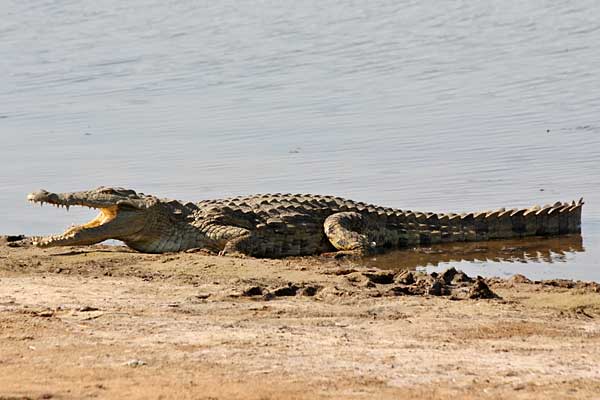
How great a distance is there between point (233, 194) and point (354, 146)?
2.23 m

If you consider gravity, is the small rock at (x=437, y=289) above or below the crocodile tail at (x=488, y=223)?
below

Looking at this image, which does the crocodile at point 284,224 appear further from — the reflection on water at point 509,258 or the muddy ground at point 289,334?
the muddy ground at point 289,334

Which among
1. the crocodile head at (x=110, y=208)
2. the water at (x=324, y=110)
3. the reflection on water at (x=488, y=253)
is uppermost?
the water at (x=324, y=110)

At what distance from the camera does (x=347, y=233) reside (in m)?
10.8

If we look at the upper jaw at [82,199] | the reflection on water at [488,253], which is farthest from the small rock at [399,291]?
the upper jaw at [82,199]

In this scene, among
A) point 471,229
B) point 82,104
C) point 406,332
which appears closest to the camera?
point 406,332

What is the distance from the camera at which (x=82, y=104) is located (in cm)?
1742

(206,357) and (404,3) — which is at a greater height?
(404,3)

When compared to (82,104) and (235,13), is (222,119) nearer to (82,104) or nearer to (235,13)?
(82,104)

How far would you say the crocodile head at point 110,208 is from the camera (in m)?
10.5

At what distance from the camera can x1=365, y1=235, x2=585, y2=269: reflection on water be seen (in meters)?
10.4

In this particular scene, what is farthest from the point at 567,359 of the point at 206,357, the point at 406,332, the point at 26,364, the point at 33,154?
the point at 33,154

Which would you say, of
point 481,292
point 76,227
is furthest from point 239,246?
point 481,292

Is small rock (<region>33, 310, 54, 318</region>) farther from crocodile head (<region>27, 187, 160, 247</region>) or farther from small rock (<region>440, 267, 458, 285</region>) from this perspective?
crocodile head (<region>27, 187, 160, 247</region>)
